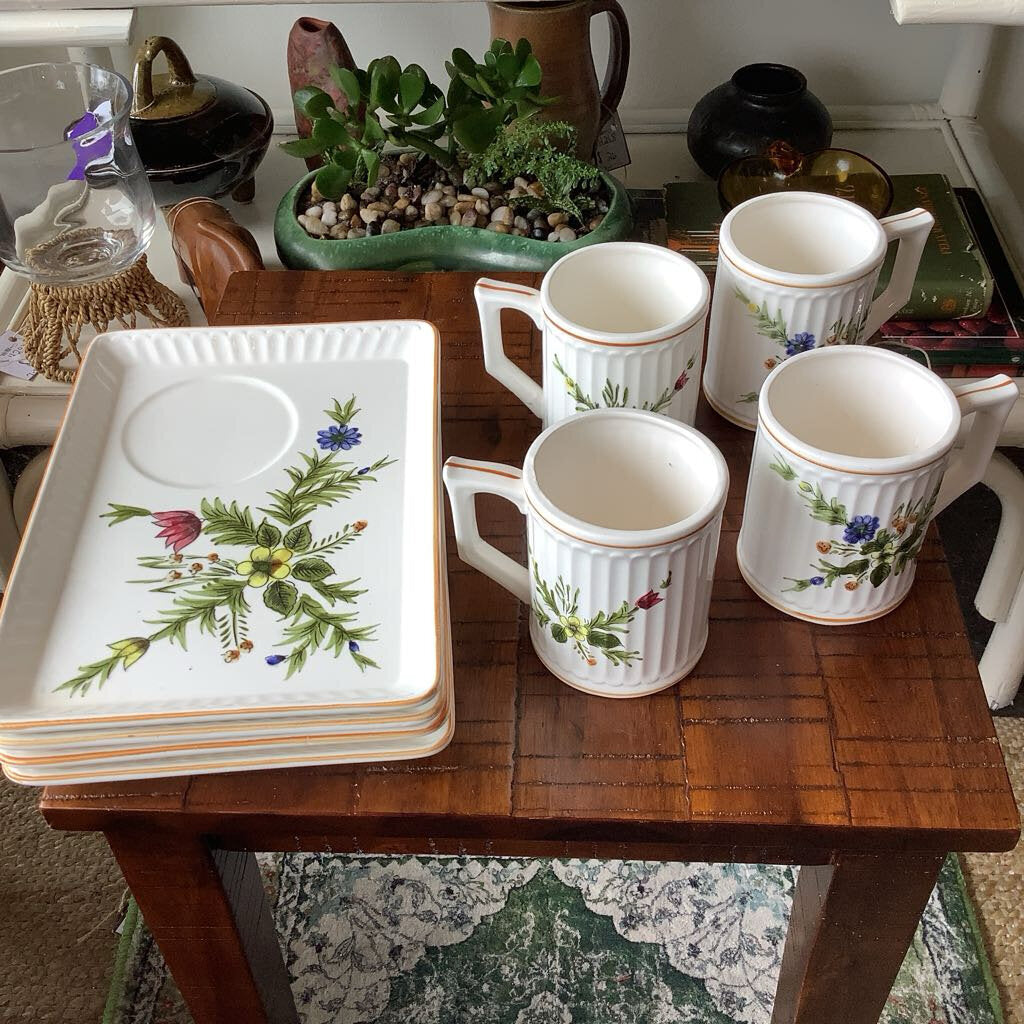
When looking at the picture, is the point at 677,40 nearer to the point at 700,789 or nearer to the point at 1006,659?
the point at 1006,659

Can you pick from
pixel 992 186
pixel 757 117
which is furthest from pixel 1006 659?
pixel 757 117

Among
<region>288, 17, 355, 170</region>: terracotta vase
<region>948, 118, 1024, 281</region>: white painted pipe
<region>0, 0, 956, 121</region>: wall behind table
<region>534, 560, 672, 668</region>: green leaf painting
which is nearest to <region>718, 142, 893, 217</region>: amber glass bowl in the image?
<region>948, 118, 1024, 281</region>: white painted pipe

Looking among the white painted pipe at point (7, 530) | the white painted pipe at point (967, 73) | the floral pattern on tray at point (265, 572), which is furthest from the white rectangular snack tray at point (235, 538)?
the white painted pipe at point (967, 73)

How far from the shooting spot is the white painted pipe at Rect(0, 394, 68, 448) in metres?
0.93

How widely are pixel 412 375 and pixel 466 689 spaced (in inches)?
8.2

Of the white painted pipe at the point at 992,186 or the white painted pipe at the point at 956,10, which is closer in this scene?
the white painted pipe at the point at 956,10

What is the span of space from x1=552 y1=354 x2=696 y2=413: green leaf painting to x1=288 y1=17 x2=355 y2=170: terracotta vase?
1.72ft

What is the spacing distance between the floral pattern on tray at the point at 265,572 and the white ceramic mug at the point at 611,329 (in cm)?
11

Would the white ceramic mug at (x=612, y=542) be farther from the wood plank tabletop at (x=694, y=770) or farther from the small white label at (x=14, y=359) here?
the small white label at (x=14, y=359)

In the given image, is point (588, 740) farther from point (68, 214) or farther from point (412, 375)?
point (68, 214)

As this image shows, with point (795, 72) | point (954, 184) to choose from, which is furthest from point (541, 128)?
point (954, 184)

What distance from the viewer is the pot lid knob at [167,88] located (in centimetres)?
103

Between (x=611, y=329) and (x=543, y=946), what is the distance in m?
0.56

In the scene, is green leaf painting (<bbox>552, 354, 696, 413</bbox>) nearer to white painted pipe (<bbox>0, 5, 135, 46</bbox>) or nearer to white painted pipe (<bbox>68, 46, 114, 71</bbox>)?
white painted pipe (<bbox>0, 5, 135, 46</bbox>)
